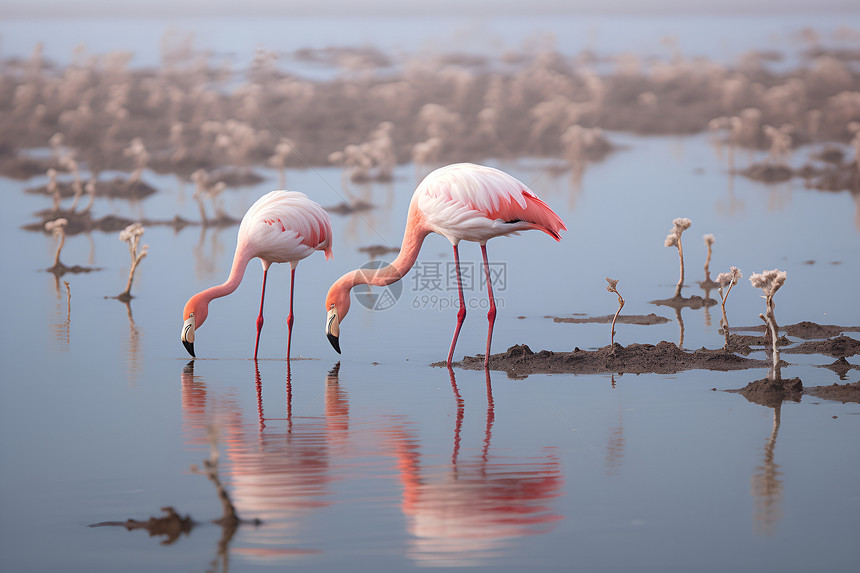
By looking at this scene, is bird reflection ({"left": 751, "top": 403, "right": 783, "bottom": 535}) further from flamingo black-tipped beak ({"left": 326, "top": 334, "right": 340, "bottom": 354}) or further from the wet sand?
flamingo black-tipped beak ({"left": 326, "top": 334, "right": 340, "bottom": 354})

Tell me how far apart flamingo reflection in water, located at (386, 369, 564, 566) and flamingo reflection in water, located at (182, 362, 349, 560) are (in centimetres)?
54

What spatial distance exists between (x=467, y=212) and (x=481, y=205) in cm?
15

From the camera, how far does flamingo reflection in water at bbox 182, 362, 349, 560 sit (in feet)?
19.4

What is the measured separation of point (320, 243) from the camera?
11.6m

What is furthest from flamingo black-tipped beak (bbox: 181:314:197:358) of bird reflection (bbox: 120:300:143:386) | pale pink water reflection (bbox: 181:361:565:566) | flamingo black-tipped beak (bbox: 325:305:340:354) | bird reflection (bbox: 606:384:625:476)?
bird reflection (bbox: 606:384:625:476)

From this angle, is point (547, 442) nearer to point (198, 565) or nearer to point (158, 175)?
point (198, 565)

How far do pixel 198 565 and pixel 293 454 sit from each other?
202cm

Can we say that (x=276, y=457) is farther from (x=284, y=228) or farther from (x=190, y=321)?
(x=284, y=228)

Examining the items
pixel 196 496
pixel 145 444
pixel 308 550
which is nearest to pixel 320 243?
pixel 145 444

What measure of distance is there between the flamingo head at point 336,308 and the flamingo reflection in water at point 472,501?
9.39 ft

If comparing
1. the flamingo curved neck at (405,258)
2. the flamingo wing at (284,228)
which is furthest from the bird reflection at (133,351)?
the flamingo curved neck at (405,258)

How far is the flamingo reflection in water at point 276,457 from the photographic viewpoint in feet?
19.4

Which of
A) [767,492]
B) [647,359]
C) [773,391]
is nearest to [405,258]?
[647,359]

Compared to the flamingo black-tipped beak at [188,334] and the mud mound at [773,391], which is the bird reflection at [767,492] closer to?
the mud mound at [773,391]
